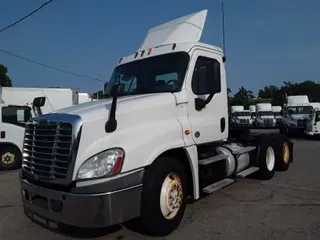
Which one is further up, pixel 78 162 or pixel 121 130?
pixel 121 130

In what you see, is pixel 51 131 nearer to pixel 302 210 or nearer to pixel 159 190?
pixel 159 190

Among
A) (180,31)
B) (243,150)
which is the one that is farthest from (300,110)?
(180,31)

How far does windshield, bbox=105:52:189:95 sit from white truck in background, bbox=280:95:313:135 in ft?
59.1

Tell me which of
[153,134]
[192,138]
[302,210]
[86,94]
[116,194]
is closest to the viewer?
[116,194]

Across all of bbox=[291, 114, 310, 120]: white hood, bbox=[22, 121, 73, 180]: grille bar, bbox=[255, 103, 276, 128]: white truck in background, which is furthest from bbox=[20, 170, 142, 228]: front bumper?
bbox=[255, 103, 276, 128]: white truck in background

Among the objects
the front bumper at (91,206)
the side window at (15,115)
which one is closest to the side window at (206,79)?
the front bumper at (91,206)

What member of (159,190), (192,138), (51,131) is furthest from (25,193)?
(192,138)

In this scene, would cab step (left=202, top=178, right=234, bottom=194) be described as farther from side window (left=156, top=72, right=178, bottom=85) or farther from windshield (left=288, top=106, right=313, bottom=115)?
windshield (left=288, top=106, right=313, bottom=115)

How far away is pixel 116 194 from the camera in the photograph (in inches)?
146

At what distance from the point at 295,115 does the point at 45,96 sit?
17.9 metres

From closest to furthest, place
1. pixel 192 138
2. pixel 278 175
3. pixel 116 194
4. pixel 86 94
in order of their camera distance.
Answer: pixel 116 194 → pixel 192 138 → pixel 278 175 → pixel 86 94

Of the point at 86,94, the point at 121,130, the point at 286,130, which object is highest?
the point at 86,94

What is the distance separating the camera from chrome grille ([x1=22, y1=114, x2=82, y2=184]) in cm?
375

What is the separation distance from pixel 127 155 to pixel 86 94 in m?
14.6
